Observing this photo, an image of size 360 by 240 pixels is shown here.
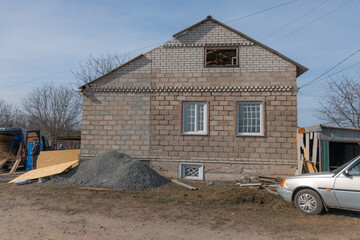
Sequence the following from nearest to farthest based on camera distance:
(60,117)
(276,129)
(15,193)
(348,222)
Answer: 1. (348,222)
2. (15,193)
3. (276,129)
4. (60,117)

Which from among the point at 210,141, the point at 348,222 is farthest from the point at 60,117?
the point at 348,222

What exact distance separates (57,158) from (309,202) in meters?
11.4

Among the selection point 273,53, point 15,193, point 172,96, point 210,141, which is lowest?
point 15,193

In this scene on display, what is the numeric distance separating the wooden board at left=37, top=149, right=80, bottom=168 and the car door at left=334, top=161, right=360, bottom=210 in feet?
36.6

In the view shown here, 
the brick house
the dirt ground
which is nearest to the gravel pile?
the dirt ground

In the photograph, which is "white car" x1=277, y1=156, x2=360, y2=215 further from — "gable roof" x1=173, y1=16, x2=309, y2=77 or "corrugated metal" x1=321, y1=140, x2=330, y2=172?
"gable roof" x1=173, y1=16, x2=309, y2=77

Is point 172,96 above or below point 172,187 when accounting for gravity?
above

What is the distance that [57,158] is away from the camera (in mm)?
13266

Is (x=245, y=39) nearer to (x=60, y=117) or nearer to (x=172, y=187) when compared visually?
(x=172, y=187)

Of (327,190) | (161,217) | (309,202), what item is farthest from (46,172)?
(327,190)

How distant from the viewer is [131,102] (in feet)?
38.4

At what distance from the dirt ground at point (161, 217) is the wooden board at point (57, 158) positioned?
4196 mm

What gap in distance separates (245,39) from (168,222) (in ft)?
27.8

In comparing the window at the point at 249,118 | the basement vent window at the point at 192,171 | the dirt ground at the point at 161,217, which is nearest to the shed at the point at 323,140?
the window at the point at 249,118
